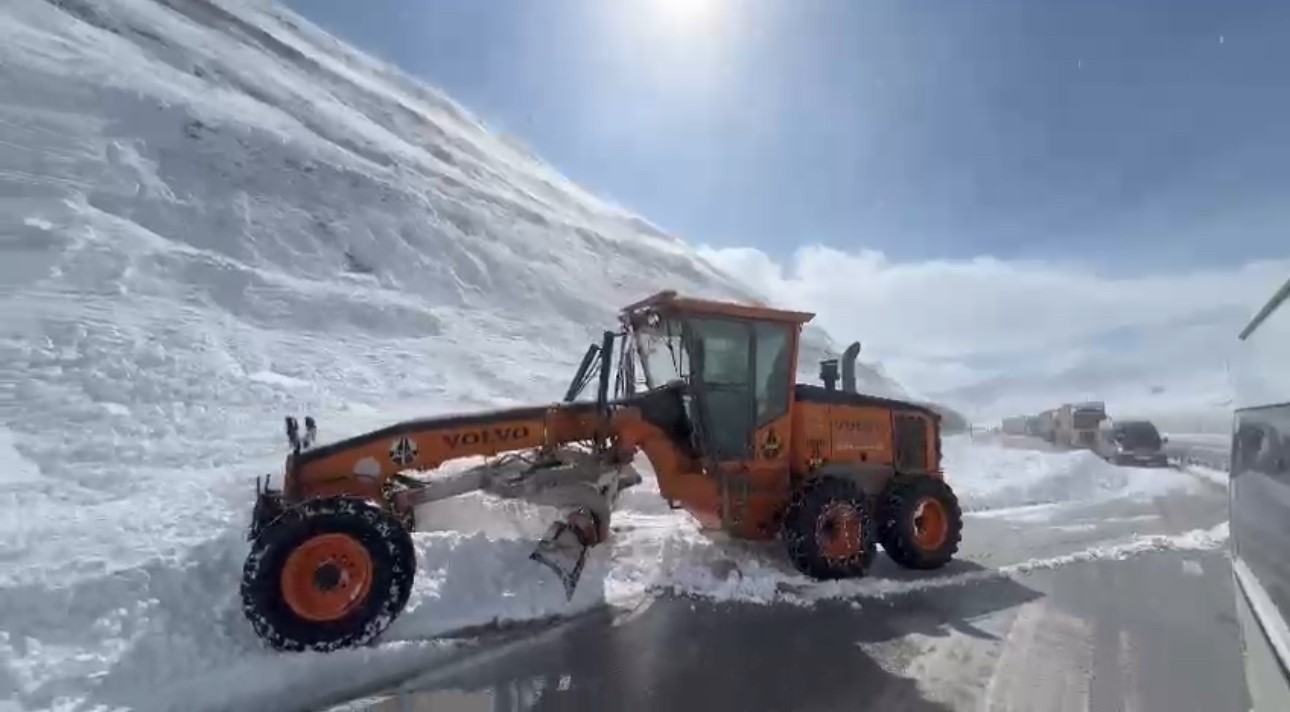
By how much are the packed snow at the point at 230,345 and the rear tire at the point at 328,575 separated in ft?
0.55

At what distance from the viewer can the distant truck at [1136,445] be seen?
96.2 ft

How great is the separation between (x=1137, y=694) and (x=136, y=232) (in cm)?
3014

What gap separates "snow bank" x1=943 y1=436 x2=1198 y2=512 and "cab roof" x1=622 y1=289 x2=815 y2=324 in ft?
25.9

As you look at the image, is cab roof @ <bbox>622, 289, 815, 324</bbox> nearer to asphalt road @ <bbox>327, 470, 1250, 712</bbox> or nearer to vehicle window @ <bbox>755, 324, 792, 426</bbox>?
vehicle window @ <bbox>755, 324, 792, 426</bbox>

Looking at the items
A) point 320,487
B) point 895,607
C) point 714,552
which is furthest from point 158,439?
point 895,607

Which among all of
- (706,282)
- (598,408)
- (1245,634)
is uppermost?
(706,282)

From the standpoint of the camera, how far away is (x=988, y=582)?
7.71 metres

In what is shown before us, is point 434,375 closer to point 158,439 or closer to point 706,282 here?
point 158,439

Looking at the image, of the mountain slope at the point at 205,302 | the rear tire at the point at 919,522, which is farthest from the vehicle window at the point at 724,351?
the mountain slope at the point at 205,302

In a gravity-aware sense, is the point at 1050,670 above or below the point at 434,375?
below

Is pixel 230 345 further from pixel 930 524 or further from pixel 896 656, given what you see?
pixel 896 656

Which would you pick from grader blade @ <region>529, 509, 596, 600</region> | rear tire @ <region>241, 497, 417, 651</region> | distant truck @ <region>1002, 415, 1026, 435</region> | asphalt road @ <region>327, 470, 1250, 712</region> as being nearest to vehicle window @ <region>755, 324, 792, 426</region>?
asphalt road @ <region>327, 470, 1250, 712</region>

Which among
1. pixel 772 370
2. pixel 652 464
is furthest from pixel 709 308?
pixel 652 464

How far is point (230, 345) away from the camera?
20203mm
